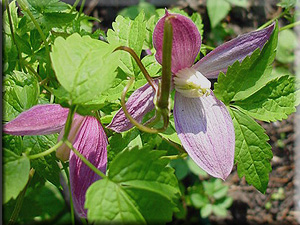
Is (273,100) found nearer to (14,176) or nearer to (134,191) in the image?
(134,191)

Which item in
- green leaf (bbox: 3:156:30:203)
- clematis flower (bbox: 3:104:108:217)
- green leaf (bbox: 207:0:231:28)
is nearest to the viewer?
green leaf (bbox: 3:156:30:203)

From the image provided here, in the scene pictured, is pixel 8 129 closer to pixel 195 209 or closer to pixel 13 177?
pixel 13 177

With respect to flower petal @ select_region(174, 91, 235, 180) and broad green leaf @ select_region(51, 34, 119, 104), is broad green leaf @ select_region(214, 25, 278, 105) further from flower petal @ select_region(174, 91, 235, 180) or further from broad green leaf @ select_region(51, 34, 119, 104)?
broad green leaf @ select_region(51, 34, 119, 104)

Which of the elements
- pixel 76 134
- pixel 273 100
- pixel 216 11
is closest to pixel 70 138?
pixel 76 134

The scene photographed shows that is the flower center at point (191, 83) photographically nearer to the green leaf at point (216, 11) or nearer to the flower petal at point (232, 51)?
the flower petal at point (232, 51)

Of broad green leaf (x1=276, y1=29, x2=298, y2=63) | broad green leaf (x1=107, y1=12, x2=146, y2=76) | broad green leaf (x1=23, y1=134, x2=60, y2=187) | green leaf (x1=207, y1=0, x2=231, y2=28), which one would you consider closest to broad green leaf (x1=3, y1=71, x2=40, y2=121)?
broad green leaf (x1=23, y1=134, x2=60, y2=187)

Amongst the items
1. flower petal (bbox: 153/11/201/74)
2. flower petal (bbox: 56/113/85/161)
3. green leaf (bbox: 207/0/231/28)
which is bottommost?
green leaf (bbox: 207/0/231/28)

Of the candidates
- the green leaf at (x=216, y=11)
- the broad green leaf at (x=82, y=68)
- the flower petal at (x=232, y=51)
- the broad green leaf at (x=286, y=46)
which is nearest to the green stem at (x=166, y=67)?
the broad green leaf at (x=82, y=68)

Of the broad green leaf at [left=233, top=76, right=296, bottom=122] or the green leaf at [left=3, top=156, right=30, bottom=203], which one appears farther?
the broad green leaf at [left=233, top=76, right=296, bottom=122]

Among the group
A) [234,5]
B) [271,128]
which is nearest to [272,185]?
[271,128]
